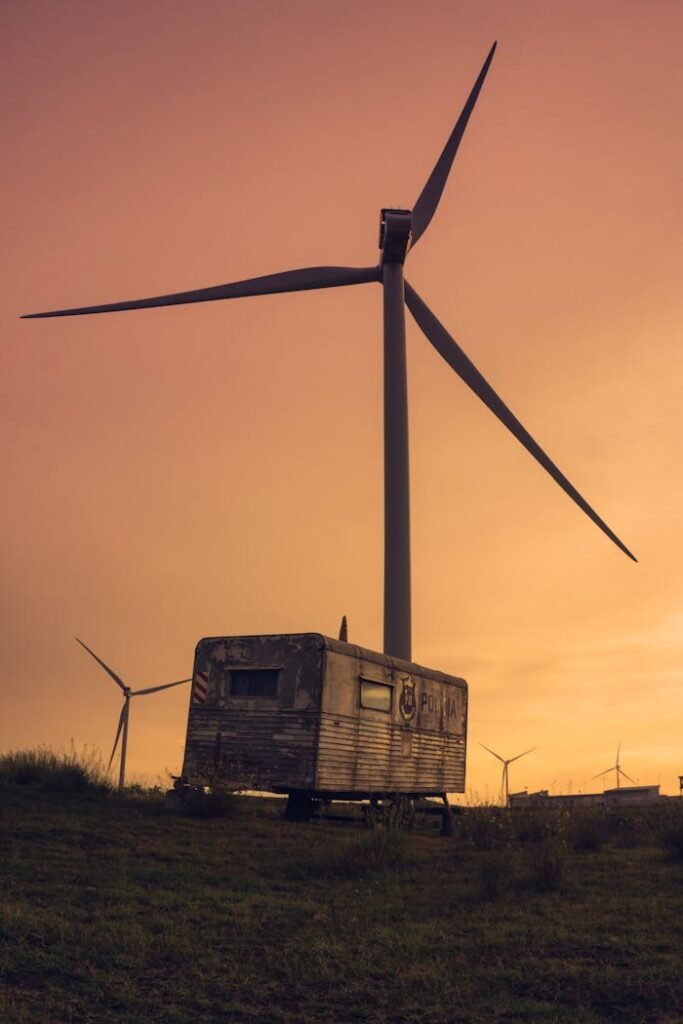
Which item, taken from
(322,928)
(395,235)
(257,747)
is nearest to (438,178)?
(395,235)

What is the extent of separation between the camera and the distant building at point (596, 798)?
39.4 metres

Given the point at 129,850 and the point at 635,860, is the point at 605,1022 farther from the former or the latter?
the point at 635,860

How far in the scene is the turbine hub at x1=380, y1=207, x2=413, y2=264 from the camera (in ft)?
122

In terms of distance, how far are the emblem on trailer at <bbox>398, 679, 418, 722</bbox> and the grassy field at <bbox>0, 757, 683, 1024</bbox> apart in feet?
21.0

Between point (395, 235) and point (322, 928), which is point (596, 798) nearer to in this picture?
point (395, 235)

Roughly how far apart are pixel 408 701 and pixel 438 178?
79.4 feet

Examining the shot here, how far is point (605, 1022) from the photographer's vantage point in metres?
7.92

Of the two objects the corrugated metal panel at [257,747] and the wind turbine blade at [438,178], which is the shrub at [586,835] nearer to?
the corrugated metal panel at [257,747]

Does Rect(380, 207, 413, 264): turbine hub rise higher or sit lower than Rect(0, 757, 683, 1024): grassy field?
higher

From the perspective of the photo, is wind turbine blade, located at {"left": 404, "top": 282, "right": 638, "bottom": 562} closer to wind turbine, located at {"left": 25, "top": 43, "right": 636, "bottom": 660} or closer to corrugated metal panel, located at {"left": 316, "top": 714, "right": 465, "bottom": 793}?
wind turbine, located at {"left": 25, "top": 43, "right": 636, "bottom": 660}

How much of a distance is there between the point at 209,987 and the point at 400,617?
922 inches

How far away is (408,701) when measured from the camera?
25250 mm

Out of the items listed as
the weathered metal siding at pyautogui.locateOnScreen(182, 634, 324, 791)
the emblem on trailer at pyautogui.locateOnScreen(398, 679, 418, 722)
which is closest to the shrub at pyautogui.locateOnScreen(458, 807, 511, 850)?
the weathered metal siding at pyautogui.locateOnScreen(182, 634, 324, 791)

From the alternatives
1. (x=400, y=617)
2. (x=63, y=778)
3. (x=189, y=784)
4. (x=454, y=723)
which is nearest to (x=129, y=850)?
(x=189, y=784)
